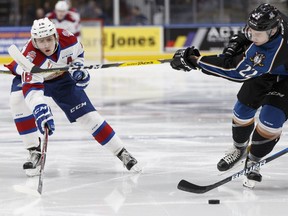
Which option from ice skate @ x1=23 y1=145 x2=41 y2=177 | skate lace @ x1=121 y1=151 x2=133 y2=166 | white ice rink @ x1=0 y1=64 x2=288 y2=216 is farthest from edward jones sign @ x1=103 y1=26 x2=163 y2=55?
skate lace @ x1=121 y1=151 x2=133 y2=166

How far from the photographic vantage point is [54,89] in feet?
15.4

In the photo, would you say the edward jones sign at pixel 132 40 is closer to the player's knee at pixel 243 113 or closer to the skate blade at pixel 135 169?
the skate blade at pixel 135 169

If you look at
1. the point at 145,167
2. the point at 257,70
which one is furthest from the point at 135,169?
the point at 257,70

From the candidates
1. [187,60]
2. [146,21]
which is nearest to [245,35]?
[187,60]

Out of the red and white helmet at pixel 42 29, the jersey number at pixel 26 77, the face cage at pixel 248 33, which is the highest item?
the face cage at pixel 248 33

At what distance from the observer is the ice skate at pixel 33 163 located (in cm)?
463

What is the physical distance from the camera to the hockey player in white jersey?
14.6 ft

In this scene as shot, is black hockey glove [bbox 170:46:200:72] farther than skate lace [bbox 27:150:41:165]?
No

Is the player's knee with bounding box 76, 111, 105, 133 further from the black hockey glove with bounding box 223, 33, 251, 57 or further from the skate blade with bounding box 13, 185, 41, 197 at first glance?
the black hockey glove with bounding box 223, 33, 251, 57

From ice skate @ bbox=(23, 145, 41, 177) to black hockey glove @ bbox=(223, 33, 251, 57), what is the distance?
123cm

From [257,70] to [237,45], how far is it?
0.39m

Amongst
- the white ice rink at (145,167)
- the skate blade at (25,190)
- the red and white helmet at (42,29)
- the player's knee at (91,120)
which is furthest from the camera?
the player's knee at (91,120)

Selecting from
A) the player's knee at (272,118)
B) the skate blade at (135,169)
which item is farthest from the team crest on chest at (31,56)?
the player's knee at (272,118)

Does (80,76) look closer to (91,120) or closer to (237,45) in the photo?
(91,120)
